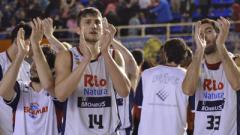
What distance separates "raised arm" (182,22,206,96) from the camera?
800cm

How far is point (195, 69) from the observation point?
8.07m

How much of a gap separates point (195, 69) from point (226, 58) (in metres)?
0.38

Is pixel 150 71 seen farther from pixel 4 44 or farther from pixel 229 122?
pixel 4 44

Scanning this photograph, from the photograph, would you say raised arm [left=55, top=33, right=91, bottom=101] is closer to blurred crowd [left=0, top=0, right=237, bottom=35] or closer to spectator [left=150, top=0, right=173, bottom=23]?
blurred crowd [left=0, top=0, right=237, bottom=35]

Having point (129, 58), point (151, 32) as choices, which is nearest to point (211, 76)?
point (129, 58)

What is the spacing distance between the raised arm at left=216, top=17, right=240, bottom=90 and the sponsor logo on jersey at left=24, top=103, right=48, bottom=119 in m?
2.02

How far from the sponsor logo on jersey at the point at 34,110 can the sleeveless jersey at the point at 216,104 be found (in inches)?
70.3

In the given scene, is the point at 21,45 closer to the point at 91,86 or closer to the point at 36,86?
the point at 36,86

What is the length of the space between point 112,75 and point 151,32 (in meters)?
12.7

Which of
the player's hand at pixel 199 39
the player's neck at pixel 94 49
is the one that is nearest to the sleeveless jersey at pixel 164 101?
the player's hand at pixel 199 39

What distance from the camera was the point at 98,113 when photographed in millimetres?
7762

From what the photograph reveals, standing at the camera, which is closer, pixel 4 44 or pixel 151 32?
pixel 4 44

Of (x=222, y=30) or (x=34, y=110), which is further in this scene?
(x=34, y=110)

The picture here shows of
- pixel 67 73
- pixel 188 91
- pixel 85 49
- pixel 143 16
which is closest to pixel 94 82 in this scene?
pixel 67 73
